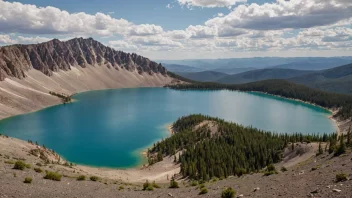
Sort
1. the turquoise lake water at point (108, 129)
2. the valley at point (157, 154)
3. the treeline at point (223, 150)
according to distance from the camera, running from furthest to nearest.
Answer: the turquoise lake water at point (108, 129) < the treeline at point (223, 150) < the valley at point (157, 154)

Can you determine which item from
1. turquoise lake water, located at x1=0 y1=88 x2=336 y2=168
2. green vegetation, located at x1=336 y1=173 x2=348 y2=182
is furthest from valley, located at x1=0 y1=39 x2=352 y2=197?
green vegetation, located at x1=336 y1=173 x2=348 y2=182

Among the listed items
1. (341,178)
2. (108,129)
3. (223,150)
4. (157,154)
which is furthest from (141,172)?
(108,129)

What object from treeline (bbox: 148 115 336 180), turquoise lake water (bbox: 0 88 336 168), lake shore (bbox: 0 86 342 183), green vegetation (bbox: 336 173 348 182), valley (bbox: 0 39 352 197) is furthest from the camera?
turquoise lake water (bbox: 0 88 336 168)

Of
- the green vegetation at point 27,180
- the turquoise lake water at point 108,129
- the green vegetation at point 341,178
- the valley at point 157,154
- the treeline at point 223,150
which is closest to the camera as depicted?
the green vegetation at point 341,178

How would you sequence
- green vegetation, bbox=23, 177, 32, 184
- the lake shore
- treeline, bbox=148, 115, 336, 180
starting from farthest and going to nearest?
treeline, bbox=148, 115, 336, 180, the lake shore, green vegetation, bbox=23, 177, 32, 184

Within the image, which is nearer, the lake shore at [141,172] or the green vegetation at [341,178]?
the green vegetation at [341,178]

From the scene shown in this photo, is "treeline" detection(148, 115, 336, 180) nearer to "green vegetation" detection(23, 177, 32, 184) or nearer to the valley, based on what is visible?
the valley

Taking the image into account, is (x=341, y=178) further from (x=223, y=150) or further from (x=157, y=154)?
(x=157, y=154)

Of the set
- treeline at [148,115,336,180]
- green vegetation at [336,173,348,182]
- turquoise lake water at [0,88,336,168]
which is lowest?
turquoise lake water at [0,88,336,168]

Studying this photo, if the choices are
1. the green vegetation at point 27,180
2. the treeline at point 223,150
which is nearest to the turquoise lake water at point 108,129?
the treeline at point 223,150

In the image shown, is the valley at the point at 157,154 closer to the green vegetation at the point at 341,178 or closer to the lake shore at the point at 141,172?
the lake shore at the point at 141,172
